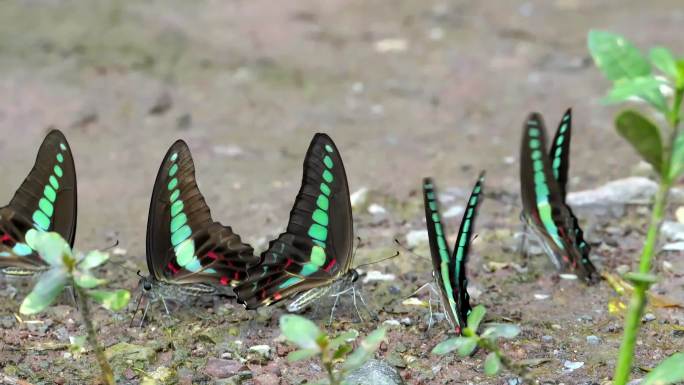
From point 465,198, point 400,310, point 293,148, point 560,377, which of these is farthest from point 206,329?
point 293,148

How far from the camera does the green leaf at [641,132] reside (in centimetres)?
189

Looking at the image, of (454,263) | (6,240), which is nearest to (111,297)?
(454,263)

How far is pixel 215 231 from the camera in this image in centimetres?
368

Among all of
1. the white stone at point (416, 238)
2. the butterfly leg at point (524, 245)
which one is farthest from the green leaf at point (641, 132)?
the white stone at point (416, 238)

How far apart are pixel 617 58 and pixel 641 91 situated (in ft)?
0.77

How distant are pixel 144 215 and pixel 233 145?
1190 millimetres

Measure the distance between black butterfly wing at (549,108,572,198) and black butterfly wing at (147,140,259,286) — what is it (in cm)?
145

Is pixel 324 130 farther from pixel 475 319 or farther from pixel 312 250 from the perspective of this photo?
pixel 475 319

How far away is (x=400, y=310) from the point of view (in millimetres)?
3621

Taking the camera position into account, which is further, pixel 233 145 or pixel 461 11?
pixel 461 11

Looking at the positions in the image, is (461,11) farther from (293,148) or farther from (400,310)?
(400,310)

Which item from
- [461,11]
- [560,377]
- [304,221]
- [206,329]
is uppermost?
[461,11]

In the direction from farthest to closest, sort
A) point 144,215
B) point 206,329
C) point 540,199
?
point 144,215, point 540,199, point 206,329

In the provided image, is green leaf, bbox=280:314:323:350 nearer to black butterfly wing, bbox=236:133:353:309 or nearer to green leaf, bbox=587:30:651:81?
green leaf, bbox=587:30:651:81
